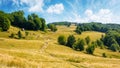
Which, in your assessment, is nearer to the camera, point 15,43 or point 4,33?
point 15,43

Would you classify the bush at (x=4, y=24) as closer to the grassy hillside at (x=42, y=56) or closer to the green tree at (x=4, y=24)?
the green tree at (x=4, y=24)

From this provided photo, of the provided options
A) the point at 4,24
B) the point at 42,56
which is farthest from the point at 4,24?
the point at 42,56

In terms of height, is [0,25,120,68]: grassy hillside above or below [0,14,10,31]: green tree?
below

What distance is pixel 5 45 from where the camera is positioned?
93.6m

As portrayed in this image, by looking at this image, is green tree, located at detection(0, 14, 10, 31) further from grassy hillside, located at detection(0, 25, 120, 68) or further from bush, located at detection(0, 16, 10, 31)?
grassy hillside, located at detection(0, 25, 120, 68)

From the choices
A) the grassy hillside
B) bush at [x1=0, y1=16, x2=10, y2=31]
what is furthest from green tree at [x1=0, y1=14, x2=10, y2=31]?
the grassy hillside

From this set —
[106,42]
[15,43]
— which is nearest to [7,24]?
[15,43]

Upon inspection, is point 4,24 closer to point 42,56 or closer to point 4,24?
point 4,24

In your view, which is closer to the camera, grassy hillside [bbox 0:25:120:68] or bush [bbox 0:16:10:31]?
grassy hillside [bbox 0:25:120:68]

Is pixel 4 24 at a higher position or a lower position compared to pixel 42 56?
higher

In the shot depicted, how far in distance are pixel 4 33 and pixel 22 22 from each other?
4337cm

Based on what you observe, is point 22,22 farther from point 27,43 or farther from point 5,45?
point 5,45

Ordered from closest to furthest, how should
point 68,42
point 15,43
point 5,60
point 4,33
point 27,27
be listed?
point 5,60, point 15,43, point 4,33, point 68,42, point 27,27

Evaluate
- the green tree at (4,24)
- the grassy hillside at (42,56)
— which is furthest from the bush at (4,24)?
the grassy hillside at (42,56)
